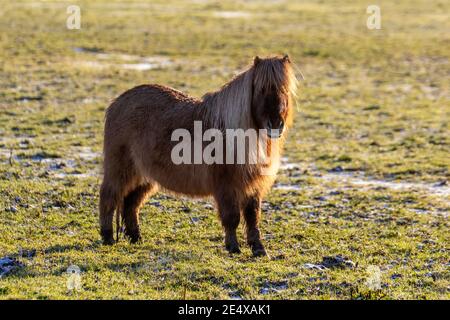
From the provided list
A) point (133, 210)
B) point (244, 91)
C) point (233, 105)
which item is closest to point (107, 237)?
point (133, 210)

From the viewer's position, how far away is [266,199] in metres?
12.3

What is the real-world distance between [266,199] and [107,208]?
3.30 meters

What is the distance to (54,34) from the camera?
108 feet

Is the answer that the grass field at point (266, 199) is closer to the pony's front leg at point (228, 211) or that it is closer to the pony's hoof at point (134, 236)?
the pony's hoof at point (134, 236)

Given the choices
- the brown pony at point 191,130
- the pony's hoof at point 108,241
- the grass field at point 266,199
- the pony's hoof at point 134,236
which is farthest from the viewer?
the pony's hoof at point 134,236

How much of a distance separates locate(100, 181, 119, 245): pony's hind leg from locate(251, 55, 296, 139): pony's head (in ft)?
7.73

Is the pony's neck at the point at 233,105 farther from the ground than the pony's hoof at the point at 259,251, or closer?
farther from the ground

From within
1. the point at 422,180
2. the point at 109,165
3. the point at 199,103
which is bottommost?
the point at 422,180

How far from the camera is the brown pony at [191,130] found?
858cm

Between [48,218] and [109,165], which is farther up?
[109,165]

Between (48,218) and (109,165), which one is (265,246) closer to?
(109,165)

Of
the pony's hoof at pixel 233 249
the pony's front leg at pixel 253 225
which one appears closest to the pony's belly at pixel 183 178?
the pony's front leg at pixel 253 225

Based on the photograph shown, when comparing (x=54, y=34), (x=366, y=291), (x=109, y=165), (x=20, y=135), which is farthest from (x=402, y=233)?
(x=54, y=34)
